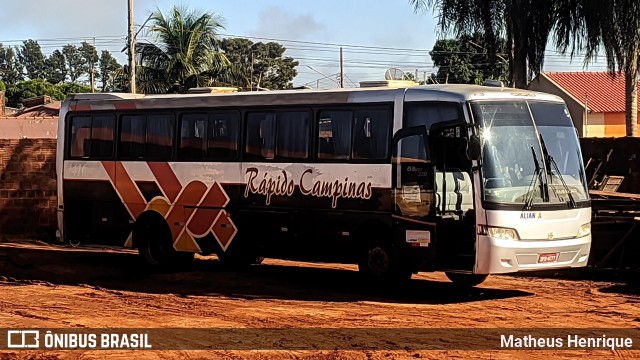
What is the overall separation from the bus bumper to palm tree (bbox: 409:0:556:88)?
11379mm

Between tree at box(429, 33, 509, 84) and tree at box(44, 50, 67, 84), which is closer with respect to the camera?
tree at box(429, 33, 509, 84)

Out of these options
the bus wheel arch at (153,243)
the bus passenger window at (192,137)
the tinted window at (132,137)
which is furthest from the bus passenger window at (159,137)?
the bus wheel arch at (153,243)

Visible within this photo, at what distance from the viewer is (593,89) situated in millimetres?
66250

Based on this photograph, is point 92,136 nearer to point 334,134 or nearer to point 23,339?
point 334,134

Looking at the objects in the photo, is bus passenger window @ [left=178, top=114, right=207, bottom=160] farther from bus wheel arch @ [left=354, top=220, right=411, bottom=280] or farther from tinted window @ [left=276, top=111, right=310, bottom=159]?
bus wheel arch @ [left=354, top=220, right=411, bottom=280]

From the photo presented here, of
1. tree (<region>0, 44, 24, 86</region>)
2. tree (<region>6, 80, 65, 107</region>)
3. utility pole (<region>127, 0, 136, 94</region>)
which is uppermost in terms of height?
tree (<region>0, 44, 24, 86</region>)

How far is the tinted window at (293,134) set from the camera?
51.4 ft

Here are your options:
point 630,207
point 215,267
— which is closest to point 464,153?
point 630,207

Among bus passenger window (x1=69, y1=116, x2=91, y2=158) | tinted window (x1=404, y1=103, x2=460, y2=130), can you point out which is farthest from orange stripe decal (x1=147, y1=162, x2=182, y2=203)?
tinted window (x1=404, y1=103, x2=460, y2=130)

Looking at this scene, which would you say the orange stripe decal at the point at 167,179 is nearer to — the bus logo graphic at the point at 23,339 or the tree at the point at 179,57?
the bus logo graphic at the point at 23,339

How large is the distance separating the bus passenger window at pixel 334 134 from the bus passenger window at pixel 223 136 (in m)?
1.90

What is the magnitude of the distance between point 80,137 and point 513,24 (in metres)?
11.5

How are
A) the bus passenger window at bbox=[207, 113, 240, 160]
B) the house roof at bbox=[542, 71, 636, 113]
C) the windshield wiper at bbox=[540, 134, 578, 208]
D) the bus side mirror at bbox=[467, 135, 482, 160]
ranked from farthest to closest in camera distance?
1. the house roof at bbox=[542, 71, 636, 113]
2. the bus passenger window at bbox=[207, 113, 240, 160]
3. the windshield wiper at bbox=[540, 134, 578, 208]
4. the bus side mirror at bbox=[467, 135, 482, 160]

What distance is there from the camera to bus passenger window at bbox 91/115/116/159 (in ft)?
60.7
